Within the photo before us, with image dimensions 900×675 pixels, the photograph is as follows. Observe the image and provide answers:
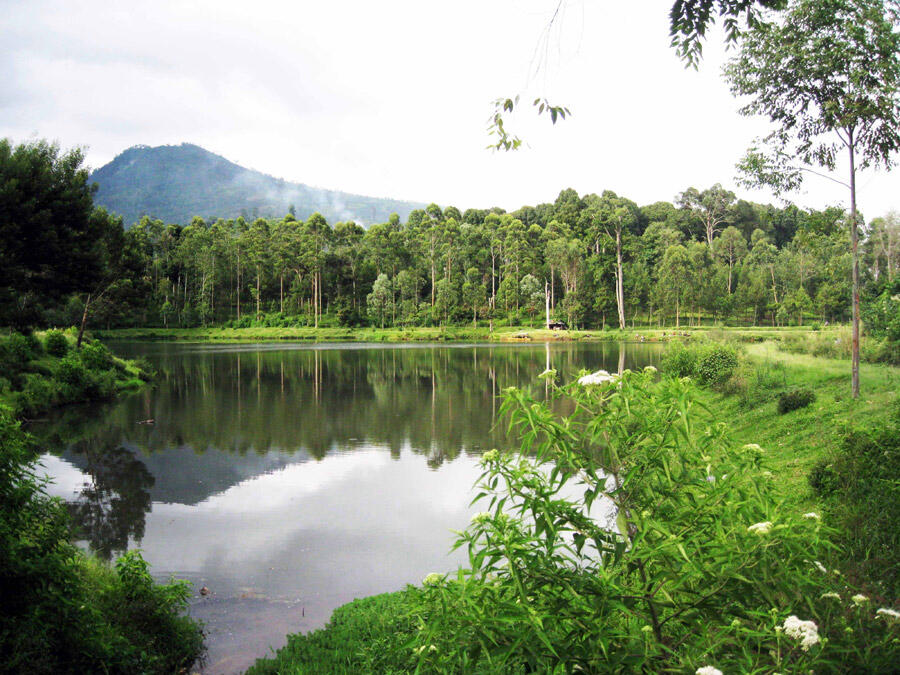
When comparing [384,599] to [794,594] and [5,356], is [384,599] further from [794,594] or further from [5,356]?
[5,356]

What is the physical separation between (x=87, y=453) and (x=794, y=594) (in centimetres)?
1479

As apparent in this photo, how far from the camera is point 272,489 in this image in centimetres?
1074

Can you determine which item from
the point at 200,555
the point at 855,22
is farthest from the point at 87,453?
the point at 855,22

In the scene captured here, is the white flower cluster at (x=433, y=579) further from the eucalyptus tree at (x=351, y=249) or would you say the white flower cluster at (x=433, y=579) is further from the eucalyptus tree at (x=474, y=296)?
the eucalyptus tree at (x=351, y=249)

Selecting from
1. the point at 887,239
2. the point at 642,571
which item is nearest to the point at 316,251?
the point at 887,239

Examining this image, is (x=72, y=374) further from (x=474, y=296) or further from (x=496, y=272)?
(x=496, y=272)

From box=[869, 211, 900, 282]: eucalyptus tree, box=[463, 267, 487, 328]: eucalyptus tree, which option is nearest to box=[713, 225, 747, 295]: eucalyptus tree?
box=[869, 211, 900, 282]: eucalyptus tree

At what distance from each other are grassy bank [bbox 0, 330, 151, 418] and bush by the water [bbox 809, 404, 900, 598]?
749 inches

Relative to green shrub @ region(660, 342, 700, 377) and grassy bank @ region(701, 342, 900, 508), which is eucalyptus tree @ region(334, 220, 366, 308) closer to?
green shrub @ region(660, 342, 700, 377)

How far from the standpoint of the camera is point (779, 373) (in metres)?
15.6

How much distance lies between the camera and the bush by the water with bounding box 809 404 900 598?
471cm

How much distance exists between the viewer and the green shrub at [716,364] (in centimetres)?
1709

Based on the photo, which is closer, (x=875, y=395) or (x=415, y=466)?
(x=875, y=395)

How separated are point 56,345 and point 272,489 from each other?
18139 mm
